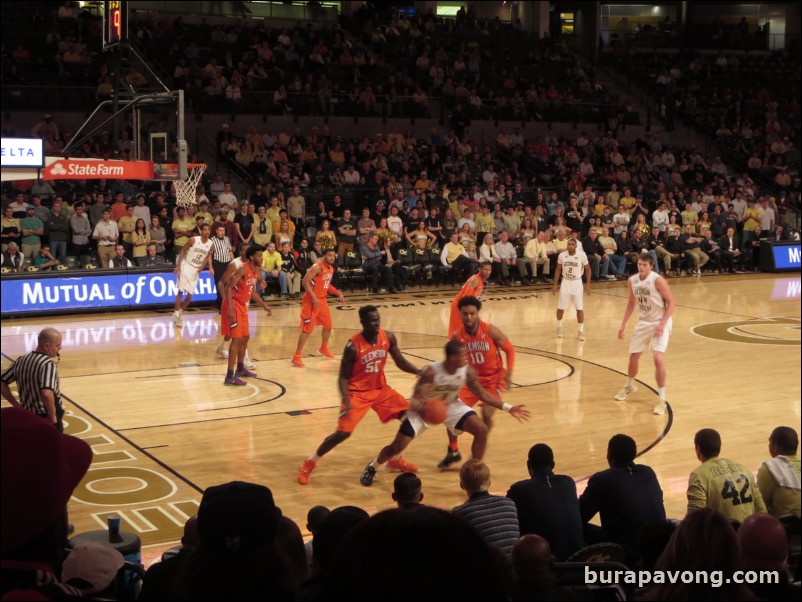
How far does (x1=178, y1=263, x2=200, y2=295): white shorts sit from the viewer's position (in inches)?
663

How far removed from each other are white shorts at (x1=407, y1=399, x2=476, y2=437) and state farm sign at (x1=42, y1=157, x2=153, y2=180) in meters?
6.34

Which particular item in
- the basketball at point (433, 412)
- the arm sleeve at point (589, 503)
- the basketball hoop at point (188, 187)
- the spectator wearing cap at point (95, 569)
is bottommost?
the arm sleeve at point (589, 503)

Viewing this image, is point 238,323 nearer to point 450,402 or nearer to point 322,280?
point 322,280

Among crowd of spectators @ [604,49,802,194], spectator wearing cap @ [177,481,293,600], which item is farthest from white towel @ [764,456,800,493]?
crowd of spectators @ [604,49,802,194]

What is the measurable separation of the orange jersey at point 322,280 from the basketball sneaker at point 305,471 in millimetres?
5431

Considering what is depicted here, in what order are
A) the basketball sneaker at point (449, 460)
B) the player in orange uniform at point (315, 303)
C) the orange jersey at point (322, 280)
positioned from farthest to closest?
the orange jersey at point (322, 280)
the player in orange uniform at point (315, 303)
the basketball sneaker at point (449, 460)

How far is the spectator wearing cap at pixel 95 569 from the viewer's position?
349 cm

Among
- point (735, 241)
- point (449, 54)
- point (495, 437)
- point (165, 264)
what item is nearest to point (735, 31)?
point (449, 54)

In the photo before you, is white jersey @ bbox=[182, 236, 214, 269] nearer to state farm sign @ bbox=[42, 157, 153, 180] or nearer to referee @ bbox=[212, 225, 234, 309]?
referee @ bbox=[212, 225, 234, 309]

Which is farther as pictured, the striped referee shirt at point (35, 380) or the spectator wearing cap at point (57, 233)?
the spectator wearing cap at point (57, 233)

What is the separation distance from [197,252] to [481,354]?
8626mm

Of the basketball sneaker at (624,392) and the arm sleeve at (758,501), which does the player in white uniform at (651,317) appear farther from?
the arm sleeve at (758,501)

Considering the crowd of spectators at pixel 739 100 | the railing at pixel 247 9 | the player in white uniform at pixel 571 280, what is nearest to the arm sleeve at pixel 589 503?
the player in white uniform at pixel 571 280

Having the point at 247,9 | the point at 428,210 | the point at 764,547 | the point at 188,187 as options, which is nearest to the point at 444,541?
the point at 764,547
